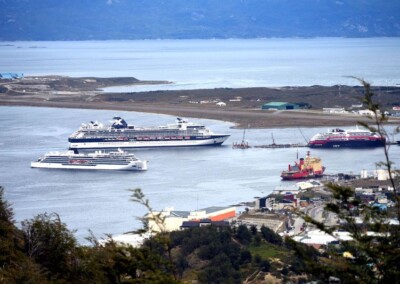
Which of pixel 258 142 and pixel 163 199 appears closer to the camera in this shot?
pixel 163 199

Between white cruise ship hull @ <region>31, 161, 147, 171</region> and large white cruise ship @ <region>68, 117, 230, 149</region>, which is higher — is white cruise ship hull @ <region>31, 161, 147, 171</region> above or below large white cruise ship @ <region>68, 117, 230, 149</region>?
below

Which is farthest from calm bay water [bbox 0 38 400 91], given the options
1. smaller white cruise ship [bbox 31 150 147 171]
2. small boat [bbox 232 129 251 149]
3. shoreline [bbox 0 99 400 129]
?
smaller white cruise ship [bbox 31 150 147 171]

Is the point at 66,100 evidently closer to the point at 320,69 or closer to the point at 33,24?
the point at 320,69

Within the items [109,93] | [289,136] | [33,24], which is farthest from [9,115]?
[33,24]

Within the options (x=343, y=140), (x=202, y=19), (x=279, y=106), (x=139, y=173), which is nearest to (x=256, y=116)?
(x=279, y=106)

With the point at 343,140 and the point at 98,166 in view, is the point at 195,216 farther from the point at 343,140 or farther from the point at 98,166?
the point at 343,140

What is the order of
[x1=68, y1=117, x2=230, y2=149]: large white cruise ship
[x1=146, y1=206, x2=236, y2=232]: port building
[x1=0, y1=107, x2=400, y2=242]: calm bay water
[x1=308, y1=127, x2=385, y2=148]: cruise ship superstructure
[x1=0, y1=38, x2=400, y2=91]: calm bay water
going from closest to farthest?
[x1=146, y1=206, x2=236, y2=232]: port building → [x1=0, y1=107, x2=400, y2=242]: calm bay water → [x1=308, y1=127, x2=385, y2=148]: cruise ship superstructure → [x1=68, y1=117, x2=230, y2=149]: large white cruise ship → [x1=0, y1=38, x2=400, y2=91]: calm bay water

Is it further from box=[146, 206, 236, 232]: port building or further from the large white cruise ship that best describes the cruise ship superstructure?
box=[146, 206, 236, 232]: port building
